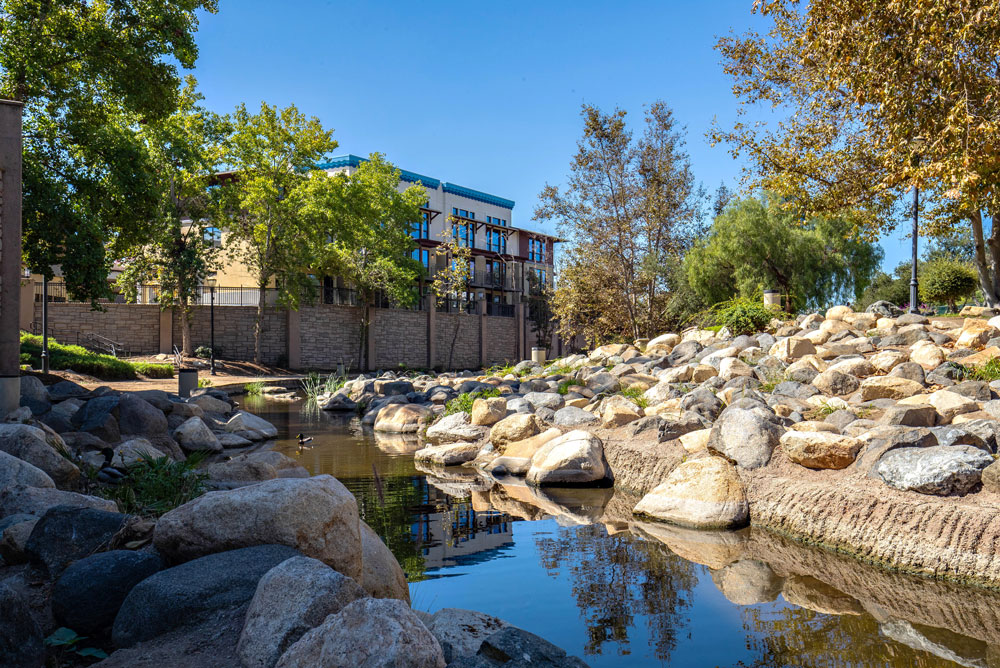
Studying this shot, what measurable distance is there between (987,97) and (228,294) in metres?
29.7

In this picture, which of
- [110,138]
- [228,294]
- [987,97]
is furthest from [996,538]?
[228,294]

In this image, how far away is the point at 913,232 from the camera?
1648cm

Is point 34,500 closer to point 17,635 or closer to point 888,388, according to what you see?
point 17,635

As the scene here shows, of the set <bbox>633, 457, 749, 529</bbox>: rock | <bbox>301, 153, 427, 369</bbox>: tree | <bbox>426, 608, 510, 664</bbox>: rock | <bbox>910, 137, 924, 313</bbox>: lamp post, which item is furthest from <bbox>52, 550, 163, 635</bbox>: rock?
<bbox>301, 153, 427, 369</bbox>: tree

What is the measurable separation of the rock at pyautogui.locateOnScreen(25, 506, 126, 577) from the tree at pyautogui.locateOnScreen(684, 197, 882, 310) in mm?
24162

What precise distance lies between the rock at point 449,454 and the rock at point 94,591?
6.72m

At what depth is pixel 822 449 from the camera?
649 centimetres

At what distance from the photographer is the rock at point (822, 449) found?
643 centimetres

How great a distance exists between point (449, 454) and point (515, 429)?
3.35ft

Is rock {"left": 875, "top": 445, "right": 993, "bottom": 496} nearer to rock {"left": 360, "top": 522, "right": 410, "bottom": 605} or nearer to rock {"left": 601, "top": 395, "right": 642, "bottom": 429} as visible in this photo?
rock {"left": 601, "top": 395, "right": 642, "bottom": 429}

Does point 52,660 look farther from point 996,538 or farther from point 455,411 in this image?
point 455,411

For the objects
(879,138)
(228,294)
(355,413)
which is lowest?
(355,413)

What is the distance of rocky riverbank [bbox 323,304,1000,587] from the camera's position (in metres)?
5.41

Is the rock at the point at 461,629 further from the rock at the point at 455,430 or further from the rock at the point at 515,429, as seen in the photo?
the rock at the point at 455,430
